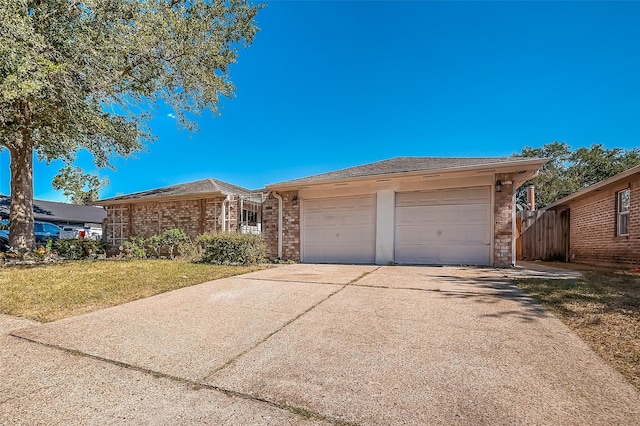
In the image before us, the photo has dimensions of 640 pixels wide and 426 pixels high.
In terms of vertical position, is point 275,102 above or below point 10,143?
above

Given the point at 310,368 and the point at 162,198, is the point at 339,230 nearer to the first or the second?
the point at 310,368

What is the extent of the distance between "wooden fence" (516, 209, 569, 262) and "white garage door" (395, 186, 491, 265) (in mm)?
5074

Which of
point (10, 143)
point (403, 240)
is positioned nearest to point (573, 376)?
point (403, 240)

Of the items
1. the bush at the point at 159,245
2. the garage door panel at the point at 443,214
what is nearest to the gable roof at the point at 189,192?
the bush at the point at 159,245

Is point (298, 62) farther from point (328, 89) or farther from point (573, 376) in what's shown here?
point (573, 376)

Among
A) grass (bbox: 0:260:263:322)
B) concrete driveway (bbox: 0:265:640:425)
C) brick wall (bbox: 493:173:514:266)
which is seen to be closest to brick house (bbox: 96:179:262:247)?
grass (bbox: 0:260:263:322)

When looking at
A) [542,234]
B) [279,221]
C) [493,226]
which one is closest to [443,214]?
[493,226]

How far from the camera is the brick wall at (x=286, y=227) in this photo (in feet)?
32.8

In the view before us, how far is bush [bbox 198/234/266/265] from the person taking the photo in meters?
8.34

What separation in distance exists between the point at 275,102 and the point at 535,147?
2439cm

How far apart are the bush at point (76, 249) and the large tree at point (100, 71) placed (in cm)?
115

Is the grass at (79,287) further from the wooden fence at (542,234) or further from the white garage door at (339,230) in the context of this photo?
the wooden fence at (542,234)

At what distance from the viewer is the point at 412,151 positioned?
1206 cm

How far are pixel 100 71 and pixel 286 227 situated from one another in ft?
23.4
